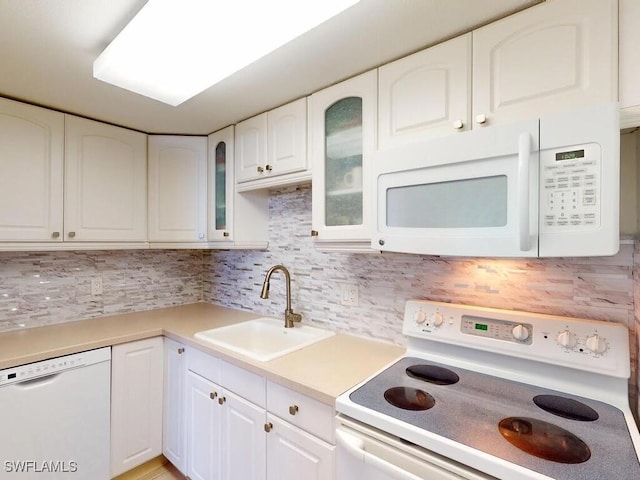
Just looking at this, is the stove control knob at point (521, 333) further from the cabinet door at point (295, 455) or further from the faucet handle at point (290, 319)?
the faucet handle at point (290, 319)

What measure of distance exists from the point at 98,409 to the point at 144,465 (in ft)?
1.75

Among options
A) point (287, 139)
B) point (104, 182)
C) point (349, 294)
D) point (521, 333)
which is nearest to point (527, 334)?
point (521, 333)

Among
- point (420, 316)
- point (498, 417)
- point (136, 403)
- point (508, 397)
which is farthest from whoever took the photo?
point (136, 403)

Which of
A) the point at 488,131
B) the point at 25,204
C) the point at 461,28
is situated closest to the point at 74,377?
the point at 25,204

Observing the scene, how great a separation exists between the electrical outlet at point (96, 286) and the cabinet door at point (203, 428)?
94 centimetres

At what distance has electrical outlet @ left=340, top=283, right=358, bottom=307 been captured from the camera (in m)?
1.68

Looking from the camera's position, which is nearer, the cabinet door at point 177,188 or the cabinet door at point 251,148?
the cabinet door at point 251,148

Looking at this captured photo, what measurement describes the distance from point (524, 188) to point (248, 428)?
1379mm

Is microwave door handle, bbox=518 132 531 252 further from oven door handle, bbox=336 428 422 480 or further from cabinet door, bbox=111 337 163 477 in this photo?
cabinet door, bbox=111 337 163 477

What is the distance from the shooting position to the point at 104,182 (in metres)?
1.93

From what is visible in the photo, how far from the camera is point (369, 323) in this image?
5.36 feet

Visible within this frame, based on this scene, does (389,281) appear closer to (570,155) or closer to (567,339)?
(567,339)

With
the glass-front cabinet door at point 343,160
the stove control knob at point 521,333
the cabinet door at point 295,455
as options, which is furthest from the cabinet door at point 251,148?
the stove control knob at point 521,333

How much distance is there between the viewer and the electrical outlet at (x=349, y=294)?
66.3 inches
